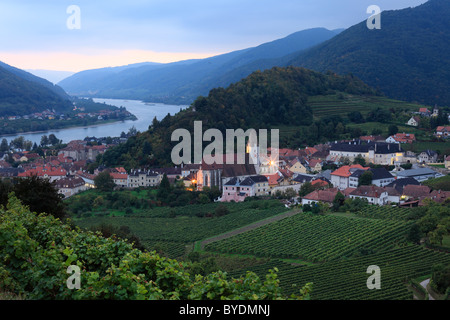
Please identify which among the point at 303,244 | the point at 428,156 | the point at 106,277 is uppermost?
the point at 106,277

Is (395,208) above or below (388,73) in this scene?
below

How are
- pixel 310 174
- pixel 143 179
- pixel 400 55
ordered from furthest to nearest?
pixel 400 55, pixel 310 174, pixel 143 179

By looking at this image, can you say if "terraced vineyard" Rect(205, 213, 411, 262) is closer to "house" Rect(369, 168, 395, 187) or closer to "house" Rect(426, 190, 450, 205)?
"house" Rect(426, 190, 450, 205)

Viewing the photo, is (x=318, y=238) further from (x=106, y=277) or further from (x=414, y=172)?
(x=106, y=277)

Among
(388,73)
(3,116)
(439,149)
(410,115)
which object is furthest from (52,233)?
(3,116)

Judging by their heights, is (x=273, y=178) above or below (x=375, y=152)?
below

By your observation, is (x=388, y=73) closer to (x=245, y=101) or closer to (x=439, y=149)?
(x=245, y=101)

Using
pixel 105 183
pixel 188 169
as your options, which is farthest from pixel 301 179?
pixel 105 183
